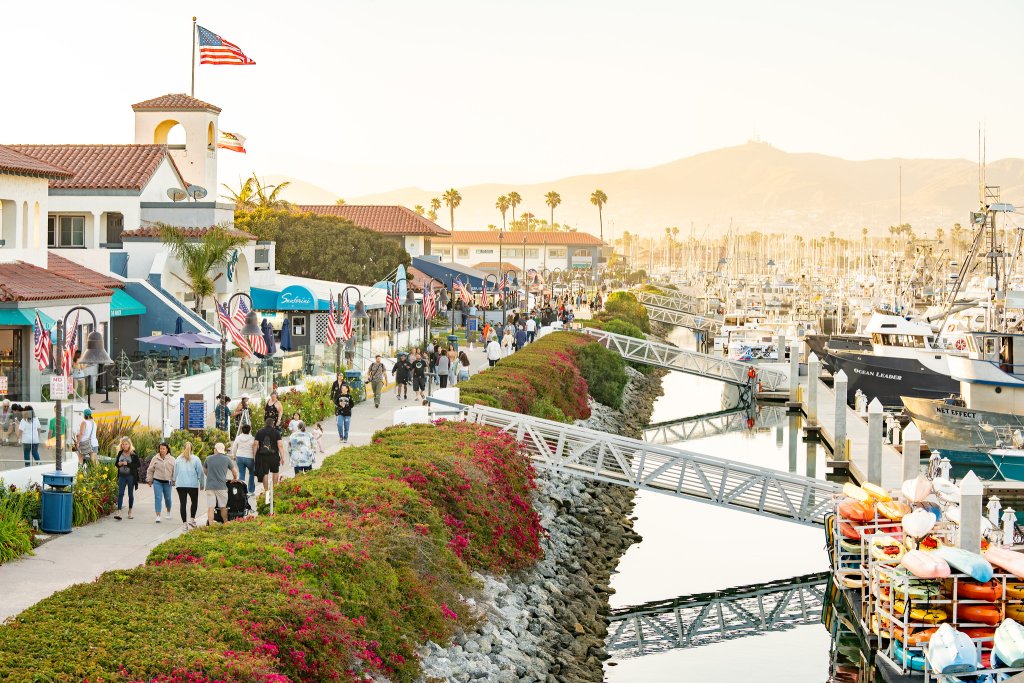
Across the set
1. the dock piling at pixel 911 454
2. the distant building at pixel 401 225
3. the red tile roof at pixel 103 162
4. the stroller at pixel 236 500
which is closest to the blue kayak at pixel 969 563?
the stroller at pixel 236 500

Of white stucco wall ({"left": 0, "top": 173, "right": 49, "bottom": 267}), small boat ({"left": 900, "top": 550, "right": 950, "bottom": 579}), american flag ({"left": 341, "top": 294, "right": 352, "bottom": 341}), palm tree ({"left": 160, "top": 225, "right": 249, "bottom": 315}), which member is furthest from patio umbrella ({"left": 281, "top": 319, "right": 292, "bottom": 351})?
small boat ({"left": 900, "top": 550, "right": 950, "bottom": 579})

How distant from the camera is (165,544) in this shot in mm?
16938

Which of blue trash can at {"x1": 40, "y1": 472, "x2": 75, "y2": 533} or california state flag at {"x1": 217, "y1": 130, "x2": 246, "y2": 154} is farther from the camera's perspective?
california state flag at {"x1": 217, "y1": 130, "x2": 246, "y2": 154}

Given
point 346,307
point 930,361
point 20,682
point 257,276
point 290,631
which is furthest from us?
point 930,361

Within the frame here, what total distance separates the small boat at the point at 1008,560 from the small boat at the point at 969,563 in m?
0.16

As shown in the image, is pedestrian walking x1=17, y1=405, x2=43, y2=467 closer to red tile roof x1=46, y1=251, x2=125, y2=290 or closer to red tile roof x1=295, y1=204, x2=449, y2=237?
red tile roof x1=46, y1=251, x2=125, y2=290

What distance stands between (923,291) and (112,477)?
9079 cm

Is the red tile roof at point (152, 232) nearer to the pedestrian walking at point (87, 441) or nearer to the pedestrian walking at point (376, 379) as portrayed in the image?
the pedestrian walking at point (376, 379)

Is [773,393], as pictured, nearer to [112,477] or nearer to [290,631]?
[112,477]

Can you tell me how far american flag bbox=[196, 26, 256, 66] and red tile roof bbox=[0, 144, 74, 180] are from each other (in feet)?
50.5

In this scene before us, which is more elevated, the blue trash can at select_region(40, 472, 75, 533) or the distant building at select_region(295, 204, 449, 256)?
the distant building at select_region(295, 204, 449, 256)

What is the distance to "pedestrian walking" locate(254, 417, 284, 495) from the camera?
23953 millimetres

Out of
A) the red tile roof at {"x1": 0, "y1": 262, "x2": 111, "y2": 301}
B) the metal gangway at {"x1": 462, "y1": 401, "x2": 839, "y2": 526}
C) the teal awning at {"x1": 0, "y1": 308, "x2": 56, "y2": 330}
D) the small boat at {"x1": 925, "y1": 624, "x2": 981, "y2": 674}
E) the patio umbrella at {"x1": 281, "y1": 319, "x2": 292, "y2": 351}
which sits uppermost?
the red tile roof at {"x1": 0, "y1": 262, "x2": 111, "y2": 301}

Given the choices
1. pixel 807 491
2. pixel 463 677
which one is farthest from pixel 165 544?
pixel 807 491
